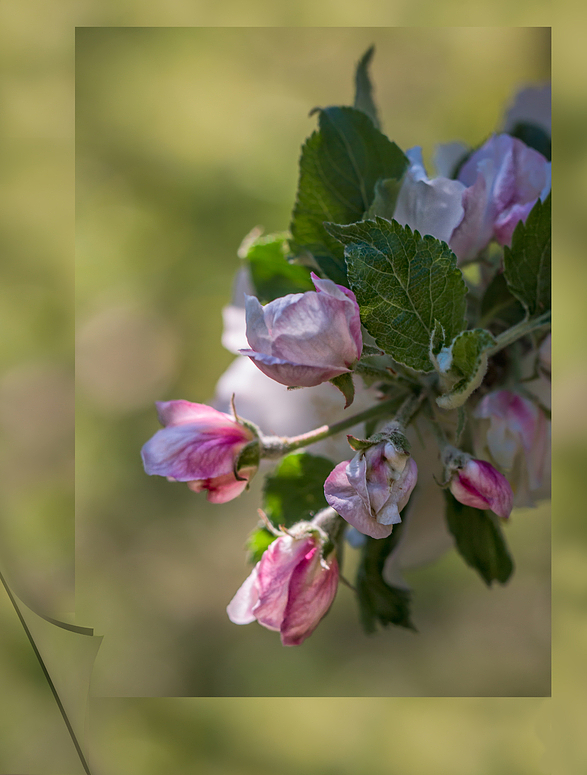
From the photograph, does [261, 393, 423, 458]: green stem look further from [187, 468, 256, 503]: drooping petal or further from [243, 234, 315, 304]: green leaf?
[243, 234, 315, 304]: green leaf

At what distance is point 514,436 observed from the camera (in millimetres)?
298

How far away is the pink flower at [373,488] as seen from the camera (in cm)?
20

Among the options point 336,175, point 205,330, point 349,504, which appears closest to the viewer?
point 349,504

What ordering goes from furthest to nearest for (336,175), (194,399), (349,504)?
(194,399), (336,175), (349,504)

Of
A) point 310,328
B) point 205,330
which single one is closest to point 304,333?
point 310,328

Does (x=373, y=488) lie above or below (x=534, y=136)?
below

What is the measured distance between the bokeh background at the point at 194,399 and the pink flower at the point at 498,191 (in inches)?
1.5

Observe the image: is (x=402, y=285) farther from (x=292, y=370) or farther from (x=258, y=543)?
(x=258, y=543)

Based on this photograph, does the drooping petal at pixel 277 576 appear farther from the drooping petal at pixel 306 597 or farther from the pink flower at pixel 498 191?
the pink flower at pixel 498 191

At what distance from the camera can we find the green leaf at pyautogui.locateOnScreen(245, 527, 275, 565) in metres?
0.33

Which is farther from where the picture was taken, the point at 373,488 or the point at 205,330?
the point at 205,330

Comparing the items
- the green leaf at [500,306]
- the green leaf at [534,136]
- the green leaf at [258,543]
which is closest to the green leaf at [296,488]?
the green leaf at [258,543]

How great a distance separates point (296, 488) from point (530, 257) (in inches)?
6.9

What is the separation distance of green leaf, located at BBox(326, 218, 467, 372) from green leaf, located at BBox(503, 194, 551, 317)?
0.06 m
